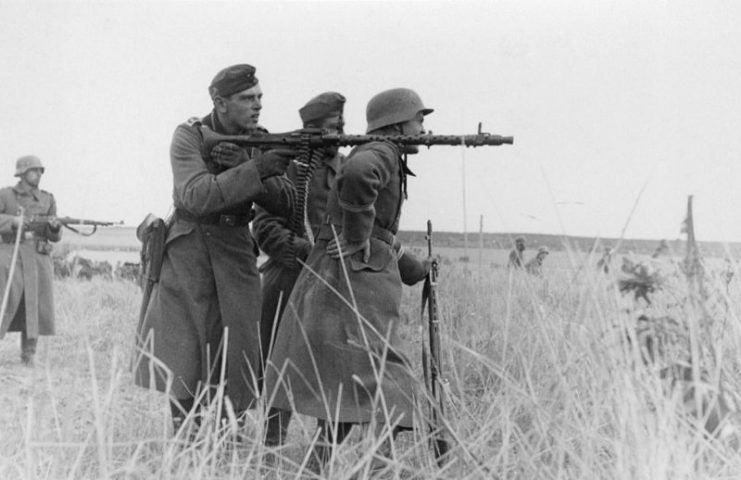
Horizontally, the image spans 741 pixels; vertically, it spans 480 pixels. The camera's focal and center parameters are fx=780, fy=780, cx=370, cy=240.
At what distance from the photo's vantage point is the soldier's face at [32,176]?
8008mm

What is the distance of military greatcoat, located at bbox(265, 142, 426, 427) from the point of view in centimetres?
335

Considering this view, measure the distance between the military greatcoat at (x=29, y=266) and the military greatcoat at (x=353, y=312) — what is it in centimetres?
507

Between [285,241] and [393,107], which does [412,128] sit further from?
[285,241]

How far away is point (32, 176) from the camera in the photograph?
26.3 feet

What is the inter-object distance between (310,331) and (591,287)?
1471mm

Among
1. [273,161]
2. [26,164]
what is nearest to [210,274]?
[273,161]

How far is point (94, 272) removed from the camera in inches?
600

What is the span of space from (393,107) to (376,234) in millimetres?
603

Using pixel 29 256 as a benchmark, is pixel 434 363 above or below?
below

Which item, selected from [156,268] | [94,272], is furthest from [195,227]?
[94,272]

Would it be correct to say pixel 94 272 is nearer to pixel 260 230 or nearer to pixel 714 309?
pixel 260 230

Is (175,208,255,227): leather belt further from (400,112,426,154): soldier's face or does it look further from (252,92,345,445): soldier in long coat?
(400,112,426,154): soldier's face

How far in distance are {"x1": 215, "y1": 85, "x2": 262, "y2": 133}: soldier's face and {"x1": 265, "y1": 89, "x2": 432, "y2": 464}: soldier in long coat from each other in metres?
0.67

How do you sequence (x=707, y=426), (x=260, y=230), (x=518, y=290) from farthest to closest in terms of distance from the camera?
(x=518, y=290) → (x=260, y=230) → (x=707, y=426)
